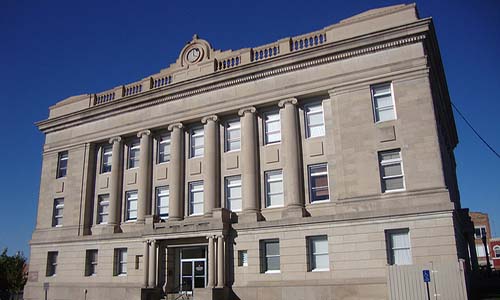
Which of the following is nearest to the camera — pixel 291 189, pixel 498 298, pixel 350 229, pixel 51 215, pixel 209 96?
pixel 498 298

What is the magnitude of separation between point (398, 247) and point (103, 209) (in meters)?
21.0

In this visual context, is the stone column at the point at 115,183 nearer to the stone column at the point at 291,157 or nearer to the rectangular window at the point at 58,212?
the rectangular window at the point at 58,212

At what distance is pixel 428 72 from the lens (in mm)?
23000

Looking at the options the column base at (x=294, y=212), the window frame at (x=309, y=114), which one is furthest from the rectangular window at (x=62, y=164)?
the window frame at (x=309, y=114)

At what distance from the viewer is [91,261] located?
31250mm

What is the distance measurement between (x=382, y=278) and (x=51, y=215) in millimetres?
24922

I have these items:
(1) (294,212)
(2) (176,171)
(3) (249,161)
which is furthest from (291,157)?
(2) (176,171)

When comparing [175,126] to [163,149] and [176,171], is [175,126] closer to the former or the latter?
[163,149]

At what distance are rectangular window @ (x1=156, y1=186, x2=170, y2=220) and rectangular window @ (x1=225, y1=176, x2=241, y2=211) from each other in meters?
4.60

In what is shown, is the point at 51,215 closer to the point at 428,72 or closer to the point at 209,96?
the point at 209,96

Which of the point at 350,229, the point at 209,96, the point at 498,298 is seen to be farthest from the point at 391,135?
the point at 209,96

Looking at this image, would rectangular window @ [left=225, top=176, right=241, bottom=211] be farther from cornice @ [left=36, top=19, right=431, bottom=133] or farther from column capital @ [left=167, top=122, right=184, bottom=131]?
cornice @ [left=36, top=19, right=431, bottom=133]

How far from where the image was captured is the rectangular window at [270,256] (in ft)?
81.0

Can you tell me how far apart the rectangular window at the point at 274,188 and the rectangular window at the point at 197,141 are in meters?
5.46
